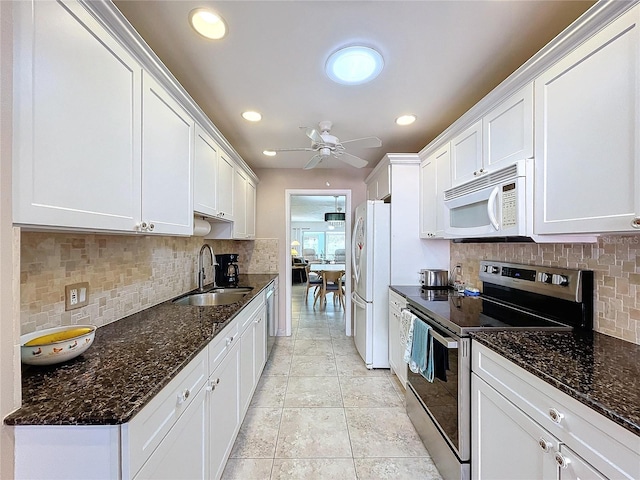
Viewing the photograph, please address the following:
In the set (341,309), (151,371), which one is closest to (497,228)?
(151,371)

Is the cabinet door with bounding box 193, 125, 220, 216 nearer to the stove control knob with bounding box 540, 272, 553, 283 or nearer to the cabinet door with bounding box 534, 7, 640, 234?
the cabinet door with bounding box 534, 7, 640, 234

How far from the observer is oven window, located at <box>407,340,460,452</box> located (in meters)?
1.45

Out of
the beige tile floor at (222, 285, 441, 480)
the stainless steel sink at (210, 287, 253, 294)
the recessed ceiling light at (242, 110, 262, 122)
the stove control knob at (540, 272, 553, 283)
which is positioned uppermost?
the recessed ceiling light at (242, 110, 262, 122)

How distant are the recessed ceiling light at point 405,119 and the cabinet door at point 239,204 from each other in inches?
65.1

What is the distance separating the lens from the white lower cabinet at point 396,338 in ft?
7.91

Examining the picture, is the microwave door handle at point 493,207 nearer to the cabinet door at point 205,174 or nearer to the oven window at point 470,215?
the oven window at point 470,215

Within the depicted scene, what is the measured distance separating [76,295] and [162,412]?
75 centimetres

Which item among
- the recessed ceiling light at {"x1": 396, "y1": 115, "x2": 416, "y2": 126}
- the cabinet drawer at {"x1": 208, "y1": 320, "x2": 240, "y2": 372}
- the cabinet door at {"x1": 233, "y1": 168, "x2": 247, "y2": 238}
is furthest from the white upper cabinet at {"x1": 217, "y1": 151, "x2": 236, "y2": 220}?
the recessed ceiling light at {"x1": 396, "y1": 115, "x2": 416, "y2": 126}

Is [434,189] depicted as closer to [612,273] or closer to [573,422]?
[612,273]

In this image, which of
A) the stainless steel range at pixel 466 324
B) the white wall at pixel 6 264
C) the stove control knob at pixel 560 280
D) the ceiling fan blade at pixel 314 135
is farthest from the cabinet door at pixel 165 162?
the stove control knob at pixel 560 280

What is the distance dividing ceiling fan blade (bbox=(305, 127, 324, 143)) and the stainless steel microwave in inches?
43.7

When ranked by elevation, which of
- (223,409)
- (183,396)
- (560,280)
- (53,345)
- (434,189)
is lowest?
(223,409)

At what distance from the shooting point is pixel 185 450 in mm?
1070

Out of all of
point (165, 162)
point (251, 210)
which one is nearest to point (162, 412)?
point (165, 162)
